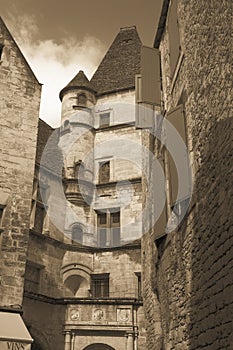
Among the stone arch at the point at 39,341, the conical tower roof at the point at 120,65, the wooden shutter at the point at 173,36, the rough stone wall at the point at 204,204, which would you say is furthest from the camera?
the conical tower roof at the point at 120,65

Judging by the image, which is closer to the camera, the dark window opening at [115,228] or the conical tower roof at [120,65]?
the dark window opening at [115,228]

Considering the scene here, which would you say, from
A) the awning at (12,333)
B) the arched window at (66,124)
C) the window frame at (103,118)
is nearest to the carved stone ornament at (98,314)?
the awning at (12,333)

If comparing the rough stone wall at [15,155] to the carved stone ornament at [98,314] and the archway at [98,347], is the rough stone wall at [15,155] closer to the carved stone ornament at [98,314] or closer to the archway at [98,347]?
the carved stone ornament at [98,314]

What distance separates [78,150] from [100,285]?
614cm

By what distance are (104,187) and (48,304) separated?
20.3 feet

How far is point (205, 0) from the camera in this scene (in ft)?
21.2

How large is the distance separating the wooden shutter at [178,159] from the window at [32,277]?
786 centimetres

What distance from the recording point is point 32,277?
45.4ft

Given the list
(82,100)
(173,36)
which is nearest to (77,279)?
(82,100)

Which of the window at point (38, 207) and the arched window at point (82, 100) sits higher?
Result: the arched window at point (82, 100)

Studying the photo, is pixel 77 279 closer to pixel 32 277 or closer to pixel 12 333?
pixel 32 277

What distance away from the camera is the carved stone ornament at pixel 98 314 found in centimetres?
1239

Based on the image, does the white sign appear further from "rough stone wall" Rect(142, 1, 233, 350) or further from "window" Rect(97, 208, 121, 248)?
"window" Rect(97, 208, 121, 248)

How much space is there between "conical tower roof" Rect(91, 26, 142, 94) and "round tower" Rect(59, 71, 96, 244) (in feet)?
3.46
